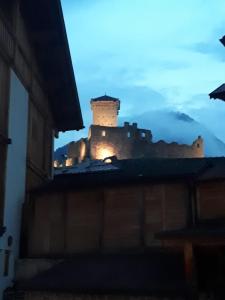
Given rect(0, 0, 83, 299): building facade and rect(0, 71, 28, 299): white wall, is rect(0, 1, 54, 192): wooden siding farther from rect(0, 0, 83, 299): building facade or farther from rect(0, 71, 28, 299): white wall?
rect(0, 71, 28, 299): white wall

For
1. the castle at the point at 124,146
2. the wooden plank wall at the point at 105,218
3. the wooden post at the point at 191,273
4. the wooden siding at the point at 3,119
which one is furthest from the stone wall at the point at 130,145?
the wooden post at the point at 191,273

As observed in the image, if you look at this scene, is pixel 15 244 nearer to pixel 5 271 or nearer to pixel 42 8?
pixel 5 271

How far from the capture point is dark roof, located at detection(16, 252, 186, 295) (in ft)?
45.8

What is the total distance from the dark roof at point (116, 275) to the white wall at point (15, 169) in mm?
1524

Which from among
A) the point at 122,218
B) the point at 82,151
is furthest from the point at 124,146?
the point at 122,218

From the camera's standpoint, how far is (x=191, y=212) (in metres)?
16.3

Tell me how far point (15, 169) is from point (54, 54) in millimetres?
5627

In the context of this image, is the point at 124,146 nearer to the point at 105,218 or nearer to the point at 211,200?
the point at 105,218

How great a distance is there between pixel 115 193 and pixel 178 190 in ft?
6.98

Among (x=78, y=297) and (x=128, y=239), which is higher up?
(x=128, y=239)

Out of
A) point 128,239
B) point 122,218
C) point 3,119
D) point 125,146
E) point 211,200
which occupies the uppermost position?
point 125,146

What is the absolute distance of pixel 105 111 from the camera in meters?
110

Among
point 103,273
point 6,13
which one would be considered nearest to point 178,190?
point 103,273

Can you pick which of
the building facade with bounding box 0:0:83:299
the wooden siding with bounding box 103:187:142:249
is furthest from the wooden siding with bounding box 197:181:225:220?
the building facade with bounding box 0:0:83:299
